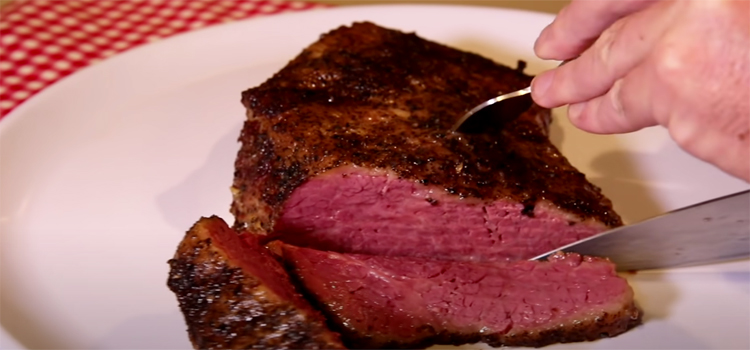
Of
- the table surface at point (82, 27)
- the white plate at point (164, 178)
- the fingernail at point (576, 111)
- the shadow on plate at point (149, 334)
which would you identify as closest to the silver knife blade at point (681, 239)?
the white plate at point (164, 178)

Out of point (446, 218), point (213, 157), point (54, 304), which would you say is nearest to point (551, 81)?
point (446, 218)

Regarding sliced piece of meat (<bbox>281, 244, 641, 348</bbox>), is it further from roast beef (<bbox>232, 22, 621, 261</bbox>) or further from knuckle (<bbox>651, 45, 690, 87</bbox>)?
knuckle (<bbox>651, 45, 690, 87</bbox>)

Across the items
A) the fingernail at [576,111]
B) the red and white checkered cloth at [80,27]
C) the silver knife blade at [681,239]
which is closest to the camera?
the fingernail at [576,111]

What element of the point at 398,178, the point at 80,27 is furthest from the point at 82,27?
the point at 398,178

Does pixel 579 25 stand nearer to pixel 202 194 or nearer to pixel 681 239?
pixel 681 239

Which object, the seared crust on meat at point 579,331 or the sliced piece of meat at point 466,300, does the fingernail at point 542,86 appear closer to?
the sliced piece of meat at point 466,300

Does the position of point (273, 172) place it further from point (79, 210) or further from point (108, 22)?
point (108, 22)
